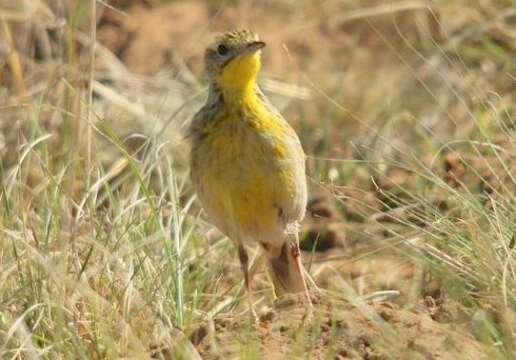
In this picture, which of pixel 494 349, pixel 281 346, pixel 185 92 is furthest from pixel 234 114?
pixel 185 92

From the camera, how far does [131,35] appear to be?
10008 millimetres

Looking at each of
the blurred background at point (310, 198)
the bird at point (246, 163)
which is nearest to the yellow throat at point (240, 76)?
the bird at point (246, 163)

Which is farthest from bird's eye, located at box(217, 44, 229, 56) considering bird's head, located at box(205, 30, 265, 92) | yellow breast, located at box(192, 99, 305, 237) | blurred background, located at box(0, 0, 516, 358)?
yellow breast, located at box(192, 99, 305, 237)

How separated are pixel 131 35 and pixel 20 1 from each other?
111 cm

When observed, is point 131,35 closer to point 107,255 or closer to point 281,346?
point 107,255

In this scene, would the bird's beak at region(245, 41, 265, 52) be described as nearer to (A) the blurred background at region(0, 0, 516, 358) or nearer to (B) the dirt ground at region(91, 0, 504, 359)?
(A) the blurred background at region(0, 0, 516, 358)

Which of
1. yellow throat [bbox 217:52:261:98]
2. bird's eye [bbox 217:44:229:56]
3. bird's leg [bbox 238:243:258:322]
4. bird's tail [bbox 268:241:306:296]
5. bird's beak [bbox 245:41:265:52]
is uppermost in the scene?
bird's beak [bbox 245:41:265:52]

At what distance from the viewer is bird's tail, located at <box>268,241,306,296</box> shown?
611 cm

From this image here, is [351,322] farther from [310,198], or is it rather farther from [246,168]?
[310,198]

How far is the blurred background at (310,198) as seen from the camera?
4.75 m

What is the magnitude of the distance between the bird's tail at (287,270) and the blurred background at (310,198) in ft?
0.32

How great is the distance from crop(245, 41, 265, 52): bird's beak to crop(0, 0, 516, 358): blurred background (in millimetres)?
427

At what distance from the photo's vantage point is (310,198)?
7.68 m

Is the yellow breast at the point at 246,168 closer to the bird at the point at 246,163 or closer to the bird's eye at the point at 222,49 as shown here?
the bird at the point at 246,163
